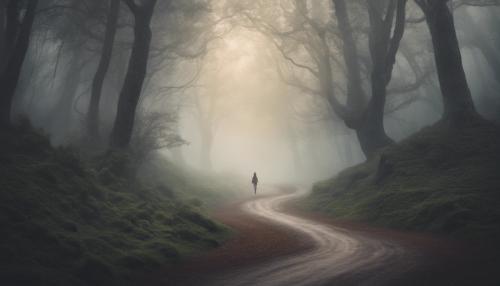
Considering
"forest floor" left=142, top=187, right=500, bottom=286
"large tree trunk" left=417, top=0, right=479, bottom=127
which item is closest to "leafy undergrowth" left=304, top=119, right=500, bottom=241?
"large tree trunk" left=417, top=0, right=479, bottom=127

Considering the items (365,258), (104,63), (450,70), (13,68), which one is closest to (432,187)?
(450,70)

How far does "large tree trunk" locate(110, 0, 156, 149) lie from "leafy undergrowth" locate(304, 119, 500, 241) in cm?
1022

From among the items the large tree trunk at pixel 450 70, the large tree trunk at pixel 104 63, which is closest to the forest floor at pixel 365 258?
the large tree trunk at pixel 450 70

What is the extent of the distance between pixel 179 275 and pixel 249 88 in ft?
154

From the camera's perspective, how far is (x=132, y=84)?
17562 millimetres

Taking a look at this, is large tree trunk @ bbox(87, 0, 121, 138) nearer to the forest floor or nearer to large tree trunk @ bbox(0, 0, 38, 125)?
large tree trunk @ bbox(0, 0, 38, 125)

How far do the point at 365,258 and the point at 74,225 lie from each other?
6247 millimetres

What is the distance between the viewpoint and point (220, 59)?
40.2 m

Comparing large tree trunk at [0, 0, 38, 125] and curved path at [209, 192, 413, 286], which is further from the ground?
large tree trunk at [0, 0, 38, 125]

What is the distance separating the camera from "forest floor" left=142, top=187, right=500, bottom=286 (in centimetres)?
660

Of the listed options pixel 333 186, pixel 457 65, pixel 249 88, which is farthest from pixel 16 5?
pixel 249 88

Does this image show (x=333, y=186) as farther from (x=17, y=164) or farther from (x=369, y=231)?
(x=17, y=164)

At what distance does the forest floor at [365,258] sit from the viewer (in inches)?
260

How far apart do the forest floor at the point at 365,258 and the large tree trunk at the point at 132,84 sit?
8295 millimetres
